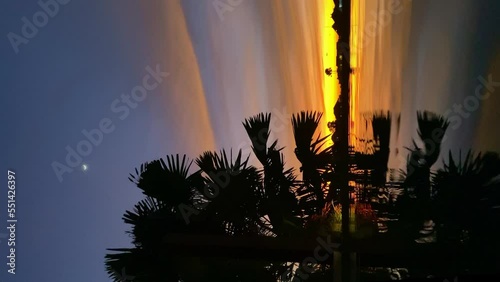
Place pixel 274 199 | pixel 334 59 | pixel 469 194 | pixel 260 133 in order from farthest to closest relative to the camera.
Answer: pixel 260 133 < pixel 274 199 < pixel 334 59 < pixel 469 194

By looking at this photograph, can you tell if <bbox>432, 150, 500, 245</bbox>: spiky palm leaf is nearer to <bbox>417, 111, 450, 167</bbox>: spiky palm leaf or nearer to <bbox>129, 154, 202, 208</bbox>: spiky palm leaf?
<bbox>417, 111, 450, 167</bbox>: spiky palm leaf

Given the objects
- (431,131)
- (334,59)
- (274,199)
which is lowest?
(274,199)

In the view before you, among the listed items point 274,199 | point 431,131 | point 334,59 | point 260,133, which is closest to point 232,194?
point 274,199

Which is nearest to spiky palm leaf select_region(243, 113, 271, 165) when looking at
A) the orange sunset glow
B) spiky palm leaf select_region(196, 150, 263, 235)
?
spiky palm leaf select_region(196, 150, 263, 235)

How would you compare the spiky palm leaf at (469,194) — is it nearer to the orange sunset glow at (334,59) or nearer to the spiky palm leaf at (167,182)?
the orange sunset glow at (334,59)

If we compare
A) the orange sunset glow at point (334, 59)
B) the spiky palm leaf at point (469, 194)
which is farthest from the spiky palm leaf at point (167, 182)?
the spiky palm leaf at point (469, 194)

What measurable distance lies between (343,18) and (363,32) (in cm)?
62

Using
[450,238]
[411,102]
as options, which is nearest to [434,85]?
[411,102]

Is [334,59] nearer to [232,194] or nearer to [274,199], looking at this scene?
[274,199]

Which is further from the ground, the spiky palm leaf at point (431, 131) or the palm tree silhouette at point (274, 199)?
the spiky palm leaf at point (431, 131)

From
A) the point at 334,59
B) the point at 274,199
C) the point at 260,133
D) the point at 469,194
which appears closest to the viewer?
the point at 469,194

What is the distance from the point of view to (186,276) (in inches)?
185

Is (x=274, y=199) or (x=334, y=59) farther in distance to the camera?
(x=274, y=199)

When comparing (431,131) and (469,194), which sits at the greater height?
(431,131)
